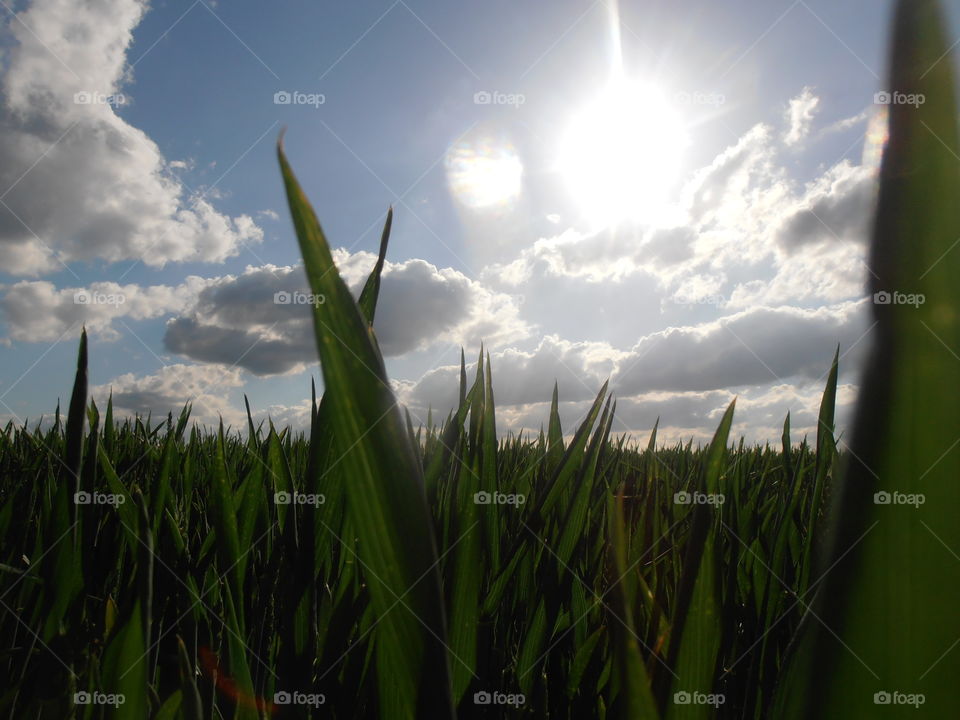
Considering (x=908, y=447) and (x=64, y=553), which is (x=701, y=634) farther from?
(x=64, y=553)

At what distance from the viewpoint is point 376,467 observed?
0.28m

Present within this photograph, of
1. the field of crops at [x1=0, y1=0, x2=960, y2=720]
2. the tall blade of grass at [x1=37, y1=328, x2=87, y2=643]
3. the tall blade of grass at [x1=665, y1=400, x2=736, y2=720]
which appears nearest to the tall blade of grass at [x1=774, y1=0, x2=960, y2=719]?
the field of crops at [x1=0, y1=0, x2=960, y2=720]

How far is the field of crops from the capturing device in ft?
0.72

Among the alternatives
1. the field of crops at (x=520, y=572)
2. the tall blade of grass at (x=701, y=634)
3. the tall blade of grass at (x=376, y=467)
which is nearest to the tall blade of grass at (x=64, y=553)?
the field of crops at (x=520, y=572)

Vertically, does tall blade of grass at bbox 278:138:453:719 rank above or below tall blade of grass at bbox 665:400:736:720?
above

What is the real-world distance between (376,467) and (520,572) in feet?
2.24

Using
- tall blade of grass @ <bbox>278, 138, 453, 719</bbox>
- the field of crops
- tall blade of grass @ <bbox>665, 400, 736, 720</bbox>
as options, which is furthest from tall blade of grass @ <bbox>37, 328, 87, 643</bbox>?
tall blade of grass @ <bbox>665, 400, 736, 720</bbox>

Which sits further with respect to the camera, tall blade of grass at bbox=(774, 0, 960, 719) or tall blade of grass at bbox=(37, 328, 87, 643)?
tall blade of grass at bbox=(37, 328, 87, 643)

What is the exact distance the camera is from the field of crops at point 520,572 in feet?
0.72

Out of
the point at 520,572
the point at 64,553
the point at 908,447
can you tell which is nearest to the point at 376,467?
the point at 908,447

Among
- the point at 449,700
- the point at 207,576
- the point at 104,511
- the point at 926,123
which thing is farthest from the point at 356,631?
the point at 926,123

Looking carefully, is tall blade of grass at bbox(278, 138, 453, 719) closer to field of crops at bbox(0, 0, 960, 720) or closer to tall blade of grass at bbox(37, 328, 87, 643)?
field of crops at bbox(0, 0, 960, 720)

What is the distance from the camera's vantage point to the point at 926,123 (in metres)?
0.21

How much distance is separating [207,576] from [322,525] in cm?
28
